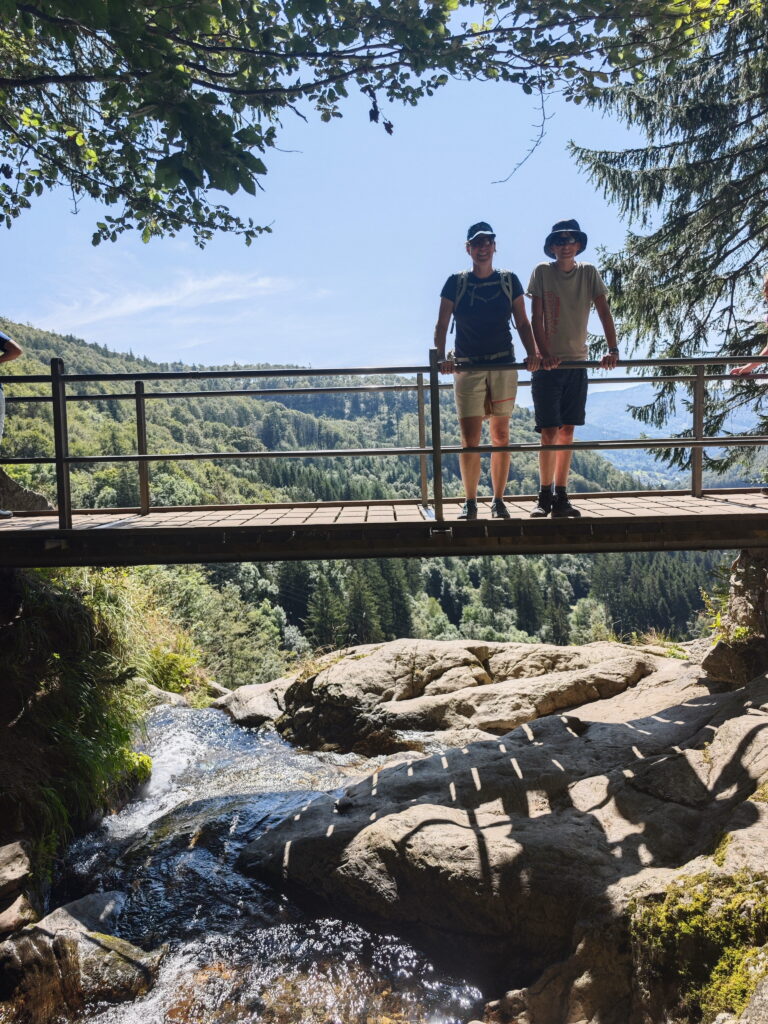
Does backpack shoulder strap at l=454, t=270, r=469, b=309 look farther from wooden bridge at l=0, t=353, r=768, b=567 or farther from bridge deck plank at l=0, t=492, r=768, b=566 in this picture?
bridge deck plank at l=0, t=492, r=768, b=566

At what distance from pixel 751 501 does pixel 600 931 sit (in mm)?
3839

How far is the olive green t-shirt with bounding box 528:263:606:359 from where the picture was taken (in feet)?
16.4

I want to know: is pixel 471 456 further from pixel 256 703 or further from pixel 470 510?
pixel 256 703

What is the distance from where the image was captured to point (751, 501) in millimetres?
5805

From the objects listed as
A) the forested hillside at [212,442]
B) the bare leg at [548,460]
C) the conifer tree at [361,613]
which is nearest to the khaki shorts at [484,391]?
the bare leg at [548,460]

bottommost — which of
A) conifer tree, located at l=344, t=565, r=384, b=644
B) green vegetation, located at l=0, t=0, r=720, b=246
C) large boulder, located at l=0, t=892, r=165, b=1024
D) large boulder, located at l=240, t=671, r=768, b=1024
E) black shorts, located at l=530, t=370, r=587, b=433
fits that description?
conifer tree, located at l=344, t=565, r=384, b=644

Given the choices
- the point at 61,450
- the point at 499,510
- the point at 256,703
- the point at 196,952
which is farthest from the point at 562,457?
the point at 256,703

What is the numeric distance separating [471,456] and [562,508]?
0.83 m

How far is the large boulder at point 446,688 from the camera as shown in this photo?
751 centimetres

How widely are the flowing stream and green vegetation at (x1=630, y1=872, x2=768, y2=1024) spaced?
1.18 metres

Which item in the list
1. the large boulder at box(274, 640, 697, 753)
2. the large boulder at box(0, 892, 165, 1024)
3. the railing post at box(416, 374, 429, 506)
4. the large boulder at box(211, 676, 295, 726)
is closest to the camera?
the large boulder at box(0, 892, 165, 1024)

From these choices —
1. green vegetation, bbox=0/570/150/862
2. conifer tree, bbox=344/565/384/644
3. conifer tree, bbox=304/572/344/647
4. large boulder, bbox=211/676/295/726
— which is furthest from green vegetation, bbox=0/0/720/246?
conifer tree, bbox=344/565/384/644

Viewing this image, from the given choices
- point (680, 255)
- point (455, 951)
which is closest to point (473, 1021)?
point (455, 951)

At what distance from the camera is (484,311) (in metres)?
5.01
